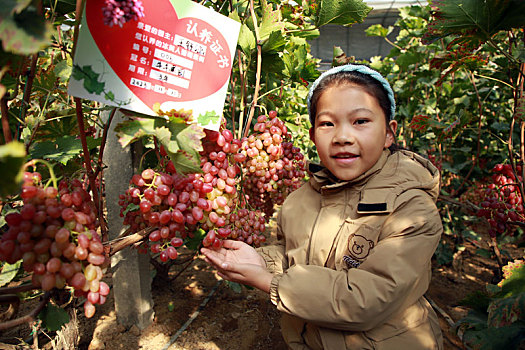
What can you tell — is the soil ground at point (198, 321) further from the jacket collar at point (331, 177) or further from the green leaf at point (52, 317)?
the jacket collar at point (331, 177)

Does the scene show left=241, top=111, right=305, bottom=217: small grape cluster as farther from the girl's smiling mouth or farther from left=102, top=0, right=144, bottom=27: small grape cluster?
left=102, top=0, right=144, bottom=27: small grape cluster

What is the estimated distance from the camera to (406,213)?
1.16m

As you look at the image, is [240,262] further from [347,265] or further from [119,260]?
[119,260]

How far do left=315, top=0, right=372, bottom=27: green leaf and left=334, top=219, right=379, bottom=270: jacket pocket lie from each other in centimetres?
92

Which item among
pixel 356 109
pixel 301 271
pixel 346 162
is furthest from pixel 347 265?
pixel 356 109

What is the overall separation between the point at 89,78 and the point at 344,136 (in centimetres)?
84

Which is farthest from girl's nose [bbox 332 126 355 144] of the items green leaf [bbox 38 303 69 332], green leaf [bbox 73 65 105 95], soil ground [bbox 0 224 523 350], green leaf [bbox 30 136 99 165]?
soil ground [bbox 0 224 523 350]

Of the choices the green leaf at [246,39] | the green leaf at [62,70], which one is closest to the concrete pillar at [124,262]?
the green leaf at [62,70]

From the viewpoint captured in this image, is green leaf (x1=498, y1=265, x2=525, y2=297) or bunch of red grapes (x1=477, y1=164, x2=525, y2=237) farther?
bunch of red grapes (x1=477, y1=164, x2=525, y2=237)

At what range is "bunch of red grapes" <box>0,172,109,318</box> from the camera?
0.67 metres

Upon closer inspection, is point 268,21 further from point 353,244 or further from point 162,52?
point 353,244

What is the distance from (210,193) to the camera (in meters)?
1.00

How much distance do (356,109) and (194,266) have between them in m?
2.50

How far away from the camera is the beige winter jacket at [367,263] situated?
1.08 metres
